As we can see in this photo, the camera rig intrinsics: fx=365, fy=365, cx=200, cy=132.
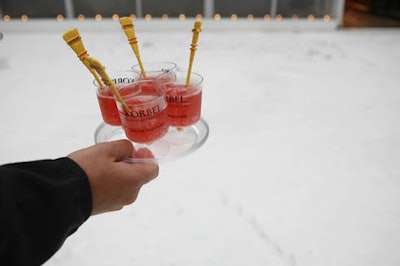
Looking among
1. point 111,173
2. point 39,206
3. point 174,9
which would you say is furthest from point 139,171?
point 174,9

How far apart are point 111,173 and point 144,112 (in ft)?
0.49

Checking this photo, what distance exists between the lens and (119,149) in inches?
28.5

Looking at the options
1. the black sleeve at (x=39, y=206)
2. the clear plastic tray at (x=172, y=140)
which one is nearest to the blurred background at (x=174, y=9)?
the clear plastic tray at (x=172, y=140)

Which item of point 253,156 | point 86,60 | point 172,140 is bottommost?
point 253,156

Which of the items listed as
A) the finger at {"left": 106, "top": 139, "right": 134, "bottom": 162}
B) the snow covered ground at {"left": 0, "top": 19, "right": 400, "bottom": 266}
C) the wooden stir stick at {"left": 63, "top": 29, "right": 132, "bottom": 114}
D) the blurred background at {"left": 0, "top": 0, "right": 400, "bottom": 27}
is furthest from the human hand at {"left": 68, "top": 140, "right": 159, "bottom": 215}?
the blurred background at {"left": 0, "top": 0, "right": 400, "bottom": 27}

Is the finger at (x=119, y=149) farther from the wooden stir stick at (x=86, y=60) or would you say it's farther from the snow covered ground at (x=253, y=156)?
the snow covered ground at (x=253, y=156)

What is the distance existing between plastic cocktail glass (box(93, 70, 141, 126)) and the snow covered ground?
0.26 metres

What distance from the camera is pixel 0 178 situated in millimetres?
551

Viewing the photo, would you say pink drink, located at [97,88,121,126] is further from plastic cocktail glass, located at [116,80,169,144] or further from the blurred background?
the blurred background

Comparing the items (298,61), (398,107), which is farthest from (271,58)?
(398,107)

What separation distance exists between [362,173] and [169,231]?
0.61 metres

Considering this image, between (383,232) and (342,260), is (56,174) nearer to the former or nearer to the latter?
(342,260)

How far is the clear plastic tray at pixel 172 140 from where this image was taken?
0.83 metres

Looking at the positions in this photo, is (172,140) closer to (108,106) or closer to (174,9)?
(108,106)
